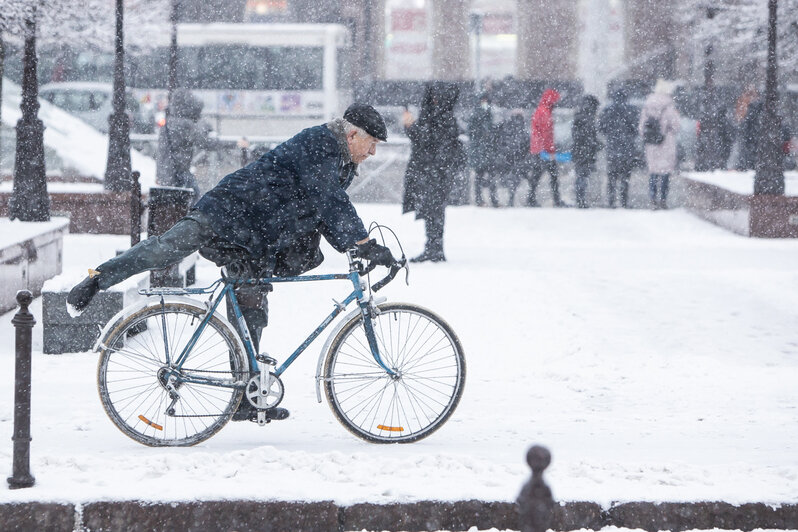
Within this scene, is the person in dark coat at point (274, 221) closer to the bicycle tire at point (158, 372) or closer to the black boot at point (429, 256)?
the bicycle tire at point (158, 372)

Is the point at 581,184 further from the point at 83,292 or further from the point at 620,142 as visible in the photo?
the point at 83,292

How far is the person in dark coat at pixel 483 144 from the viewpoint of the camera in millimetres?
17672

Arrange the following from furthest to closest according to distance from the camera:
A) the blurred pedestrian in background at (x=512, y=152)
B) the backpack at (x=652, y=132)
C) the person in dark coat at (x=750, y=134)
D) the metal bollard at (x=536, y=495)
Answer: the person in dark coat at (x=750, y=134)
the blurred pedestrian in background at (x=512, y=152)
the backpack at (x=652, y=132)
the metal bollard at (x=536, y=495)

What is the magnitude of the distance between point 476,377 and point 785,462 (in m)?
2.38

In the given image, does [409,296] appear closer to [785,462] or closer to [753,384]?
[753,384]

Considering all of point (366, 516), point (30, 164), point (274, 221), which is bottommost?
point (366, 516)

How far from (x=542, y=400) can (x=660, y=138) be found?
11.3 meters

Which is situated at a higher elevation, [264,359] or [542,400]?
[264,359]

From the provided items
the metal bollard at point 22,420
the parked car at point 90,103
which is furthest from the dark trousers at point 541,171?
the metal bollard at point 22,420

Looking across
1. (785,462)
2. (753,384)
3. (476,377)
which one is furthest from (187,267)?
(785,462)

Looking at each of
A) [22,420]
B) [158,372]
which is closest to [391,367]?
[158,372]

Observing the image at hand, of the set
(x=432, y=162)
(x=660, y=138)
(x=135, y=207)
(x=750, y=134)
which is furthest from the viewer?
(x=750, y=134)

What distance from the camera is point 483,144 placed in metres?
17.7

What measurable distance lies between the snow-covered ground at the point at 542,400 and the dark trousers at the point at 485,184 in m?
4.62
